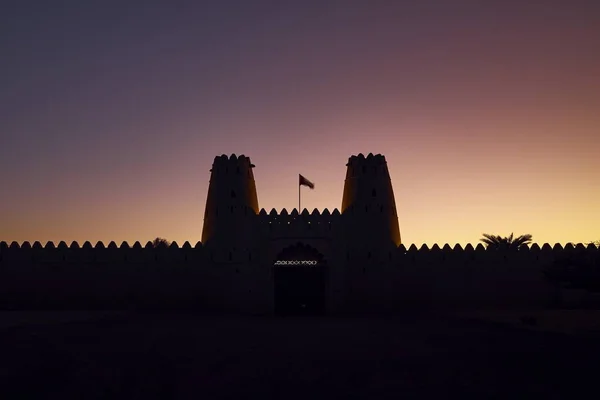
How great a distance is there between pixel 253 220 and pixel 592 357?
18.4 meters

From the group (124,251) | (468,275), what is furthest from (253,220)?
(468,275)

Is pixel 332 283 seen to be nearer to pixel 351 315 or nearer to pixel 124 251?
pixel 351 315

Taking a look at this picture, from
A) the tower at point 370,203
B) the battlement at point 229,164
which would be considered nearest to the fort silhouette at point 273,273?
the tower at point 370,203

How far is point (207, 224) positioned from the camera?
32.5 m

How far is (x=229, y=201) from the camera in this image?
3175 cm

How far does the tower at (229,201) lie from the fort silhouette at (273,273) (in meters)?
0.28

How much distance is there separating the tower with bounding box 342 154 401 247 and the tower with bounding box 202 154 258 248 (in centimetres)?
528

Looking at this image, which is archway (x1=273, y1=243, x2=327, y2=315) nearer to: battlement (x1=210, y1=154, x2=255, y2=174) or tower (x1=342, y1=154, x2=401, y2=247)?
tower (x1=342, y1=154, x2=401, y2=247)

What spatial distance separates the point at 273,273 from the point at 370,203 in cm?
659

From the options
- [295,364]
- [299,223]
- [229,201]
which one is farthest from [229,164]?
[295,364]

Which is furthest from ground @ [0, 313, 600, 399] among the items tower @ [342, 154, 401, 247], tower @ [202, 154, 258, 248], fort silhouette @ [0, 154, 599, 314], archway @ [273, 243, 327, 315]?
tower @ [342, 154, 401, 247]

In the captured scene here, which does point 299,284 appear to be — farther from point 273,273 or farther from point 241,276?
point 241,276

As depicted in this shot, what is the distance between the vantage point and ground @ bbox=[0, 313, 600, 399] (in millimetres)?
11883

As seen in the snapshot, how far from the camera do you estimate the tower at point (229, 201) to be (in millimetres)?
30500
